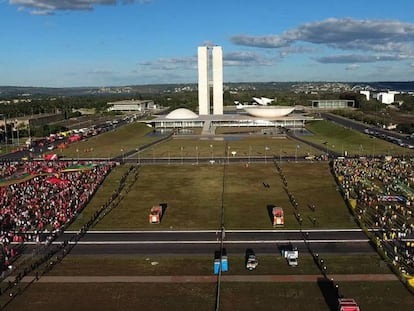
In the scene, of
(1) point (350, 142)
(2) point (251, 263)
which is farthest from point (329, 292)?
(1) point (350, 142)

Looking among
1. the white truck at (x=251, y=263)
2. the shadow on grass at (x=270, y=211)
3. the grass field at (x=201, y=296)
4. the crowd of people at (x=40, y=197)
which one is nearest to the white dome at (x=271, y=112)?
the crowd of people at (x=40, y=197)

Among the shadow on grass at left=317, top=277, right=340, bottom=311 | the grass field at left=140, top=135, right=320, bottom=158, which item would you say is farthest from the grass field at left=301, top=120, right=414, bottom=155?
the shadow on grass at left=317, top=277, right=340, bottom=311

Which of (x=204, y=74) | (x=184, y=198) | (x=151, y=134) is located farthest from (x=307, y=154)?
(x=204, y=74)

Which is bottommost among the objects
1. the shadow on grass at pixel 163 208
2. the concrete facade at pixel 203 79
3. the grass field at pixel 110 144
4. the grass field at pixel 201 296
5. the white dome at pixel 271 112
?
the grass field at pixel 201 296

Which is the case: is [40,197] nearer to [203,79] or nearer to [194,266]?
[194,266]

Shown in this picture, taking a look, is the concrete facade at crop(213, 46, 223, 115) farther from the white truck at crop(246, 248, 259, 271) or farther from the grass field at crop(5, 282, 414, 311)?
the grass field at crop(5, 282, 414, 311)

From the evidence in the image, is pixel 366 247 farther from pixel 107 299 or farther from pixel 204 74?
pixel 204 74

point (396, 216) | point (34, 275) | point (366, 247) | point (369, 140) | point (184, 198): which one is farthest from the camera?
point (369, 140)

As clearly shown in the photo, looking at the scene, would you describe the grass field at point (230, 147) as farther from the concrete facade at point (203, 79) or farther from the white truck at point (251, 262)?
the concrete facade at point (203, 79)
